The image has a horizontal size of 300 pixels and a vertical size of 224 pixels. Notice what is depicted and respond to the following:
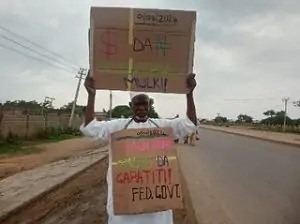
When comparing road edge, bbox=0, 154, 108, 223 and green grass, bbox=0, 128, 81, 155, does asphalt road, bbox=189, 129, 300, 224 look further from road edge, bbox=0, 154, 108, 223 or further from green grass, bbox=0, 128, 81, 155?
green grass, bbox=0, 128, 81, 155

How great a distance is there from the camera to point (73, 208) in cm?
1081

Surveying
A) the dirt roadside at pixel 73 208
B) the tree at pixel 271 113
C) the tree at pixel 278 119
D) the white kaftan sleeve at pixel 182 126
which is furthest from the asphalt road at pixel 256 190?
the tree at pixel 271 113

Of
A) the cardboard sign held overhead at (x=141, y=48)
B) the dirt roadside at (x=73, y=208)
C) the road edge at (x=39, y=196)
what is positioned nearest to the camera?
the cardboard sign held overhead at (x=141, y=48)

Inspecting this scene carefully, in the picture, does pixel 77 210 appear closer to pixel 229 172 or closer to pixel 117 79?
pixel 117 79

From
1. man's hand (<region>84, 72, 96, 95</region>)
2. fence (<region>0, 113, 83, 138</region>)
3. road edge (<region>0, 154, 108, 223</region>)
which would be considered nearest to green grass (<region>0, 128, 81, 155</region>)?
fence (<region>0, 113, 83, 138</region>)

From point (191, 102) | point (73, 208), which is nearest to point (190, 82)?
point (191, 102)

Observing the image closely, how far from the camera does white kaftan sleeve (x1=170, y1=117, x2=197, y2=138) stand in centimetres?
477

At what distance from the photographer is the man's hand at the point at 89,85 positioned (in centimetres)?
475

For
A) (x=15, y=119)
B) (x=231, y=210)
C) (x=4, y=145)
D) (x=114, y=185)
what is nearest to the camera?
(x=114, y=185)

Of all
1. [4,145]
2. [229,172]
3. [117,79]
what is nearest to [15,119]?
[4,145]

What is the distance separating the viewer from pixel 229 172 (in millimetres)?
18625

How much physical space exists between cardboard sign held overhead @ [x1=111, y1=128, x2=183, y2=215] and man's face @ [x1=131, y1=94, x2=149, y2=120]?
13cm

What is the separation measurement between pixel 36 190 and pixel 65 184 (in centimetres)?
181

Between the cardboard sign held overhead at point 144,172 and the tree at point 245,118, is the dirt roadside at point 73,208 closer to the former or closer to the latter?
the cardboard sign held overhead at point 144,172
